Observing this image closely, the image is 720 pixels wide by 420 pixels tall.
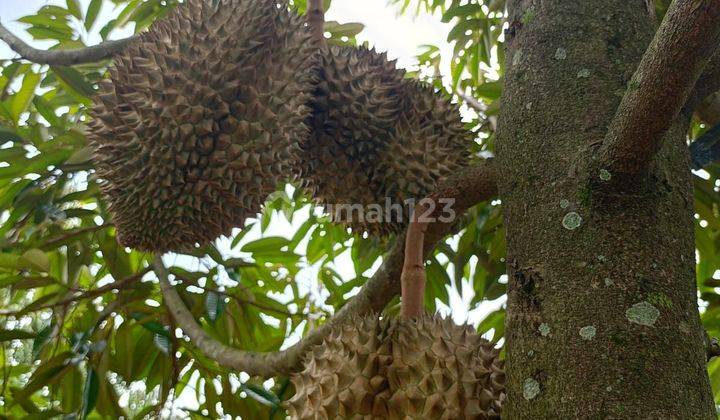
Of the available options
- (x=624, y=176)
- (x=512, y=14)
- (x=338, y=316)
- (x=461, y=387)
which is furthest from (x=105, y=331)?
(x=624, y=176)

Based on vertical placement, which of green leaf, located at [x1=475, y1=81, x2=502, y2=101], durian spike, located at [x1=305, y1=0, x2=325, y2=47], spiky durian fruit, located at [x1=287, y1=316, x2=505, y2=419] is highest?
durian spike, located at [x1=305, y1=0, x2=325, y2=47]

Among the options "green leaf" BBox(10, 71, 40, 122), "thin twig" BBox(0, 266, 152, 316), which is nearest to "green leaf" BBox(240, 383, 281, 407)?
"thin twig" BBox(0, 266, 152, 316)

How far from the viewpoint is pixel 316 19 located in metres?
2.13

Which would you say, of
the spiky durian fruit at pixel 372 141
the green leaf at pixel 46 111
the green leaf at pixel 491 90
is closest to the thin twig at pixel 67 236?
the green leaf at pixel 46 111

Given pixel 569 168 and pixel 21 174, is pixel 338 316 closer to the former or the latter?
pixel 569 168

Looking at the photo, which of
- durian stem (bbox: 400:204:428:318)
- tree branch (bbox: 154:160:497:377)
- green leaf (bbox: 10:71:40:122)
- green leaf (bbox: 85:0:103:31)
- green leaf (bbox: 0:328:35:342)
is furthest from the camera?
green leaf (bbox: 85:0:103:31)

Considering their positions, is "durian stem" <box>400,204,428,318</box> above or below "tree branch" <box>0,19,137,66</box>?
below

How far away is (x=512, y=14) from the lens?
1.60 metres

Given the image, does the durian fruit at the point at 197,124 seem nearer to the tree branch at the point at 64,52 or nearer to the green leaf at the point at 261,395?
the tree branch at the point at 64,52

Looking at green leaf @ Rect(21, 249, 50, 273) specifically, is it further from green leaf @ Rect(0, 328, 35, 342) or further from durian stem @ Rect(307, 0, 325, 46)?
durian stem @ Rect(307, 0, 325, 46)

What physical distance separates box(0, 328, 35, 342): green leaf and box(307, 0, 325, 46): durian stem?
52.1 inches

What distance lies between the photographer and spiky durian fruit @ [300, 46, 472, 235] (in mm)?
2004

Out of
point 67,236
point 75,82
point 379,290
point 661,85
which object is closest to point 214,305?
point 67,236

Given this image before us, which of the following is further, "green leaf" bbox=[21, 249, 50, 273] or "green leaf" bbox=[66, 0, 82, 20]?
"green leaf" bbox=[66, 0, 82, 20]
